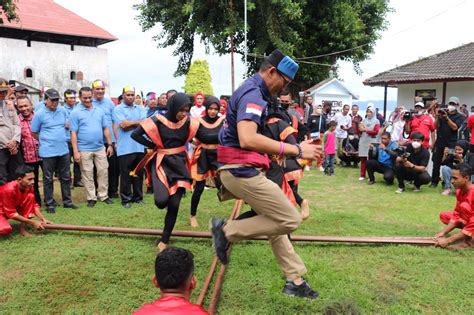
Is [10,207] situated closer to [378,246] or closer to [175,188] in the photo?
[175,188]

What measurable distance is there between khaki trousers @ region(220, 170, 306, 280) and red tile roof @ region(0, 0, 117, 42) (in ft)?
119

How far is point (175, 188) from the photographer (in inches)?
187

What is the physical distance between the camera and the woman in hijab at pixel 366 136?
33.0 ft

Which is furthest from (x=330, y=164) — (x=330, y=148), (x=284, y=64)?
(x=284, y=64)

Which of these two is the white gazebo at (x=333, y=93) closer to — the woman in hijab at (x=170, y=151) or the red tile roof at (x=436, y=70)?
the red tile roof at (x=436, y=70)

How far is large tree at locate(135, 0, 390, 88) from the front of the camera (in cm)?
2092

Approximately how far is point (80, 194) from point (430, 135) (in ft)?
26.1

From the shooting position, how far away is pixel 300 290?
11.4 ft

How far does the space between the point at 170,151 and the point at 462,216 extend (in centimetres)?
361

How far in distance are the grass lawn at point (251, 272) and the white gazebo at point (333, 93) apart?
11137 millimetres

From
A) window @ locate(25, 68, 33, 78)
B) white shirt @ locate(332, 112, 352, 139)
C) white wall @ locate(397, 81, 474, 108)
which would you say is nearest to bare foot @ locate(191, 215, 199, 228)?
white shirt @ locate(332, 112, 352, 139)

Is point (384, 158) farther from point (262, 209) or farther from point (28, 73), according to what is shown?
point (28, 73)

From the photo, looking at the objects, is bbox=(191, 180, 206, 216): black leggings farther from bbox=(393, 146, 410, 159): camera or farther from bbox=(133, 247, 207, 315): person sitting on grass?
bbox=(393, 146, 410, 159): camera

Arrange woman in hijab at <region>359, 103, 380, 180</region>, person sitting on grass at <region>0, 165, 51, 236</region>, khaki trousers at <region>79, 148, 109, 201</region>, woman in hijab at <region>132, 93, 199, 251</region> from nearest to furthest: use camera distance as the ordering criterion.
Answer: woman in hijab at <region>132, 93, 199, 251</region> → person sitting on grass at <region>0, 165, 51, 236</region> → khaki trousers at <region>79, 148, 109, 201</region> → woman in hijab at <region>359, 103, 380, 180</region>
